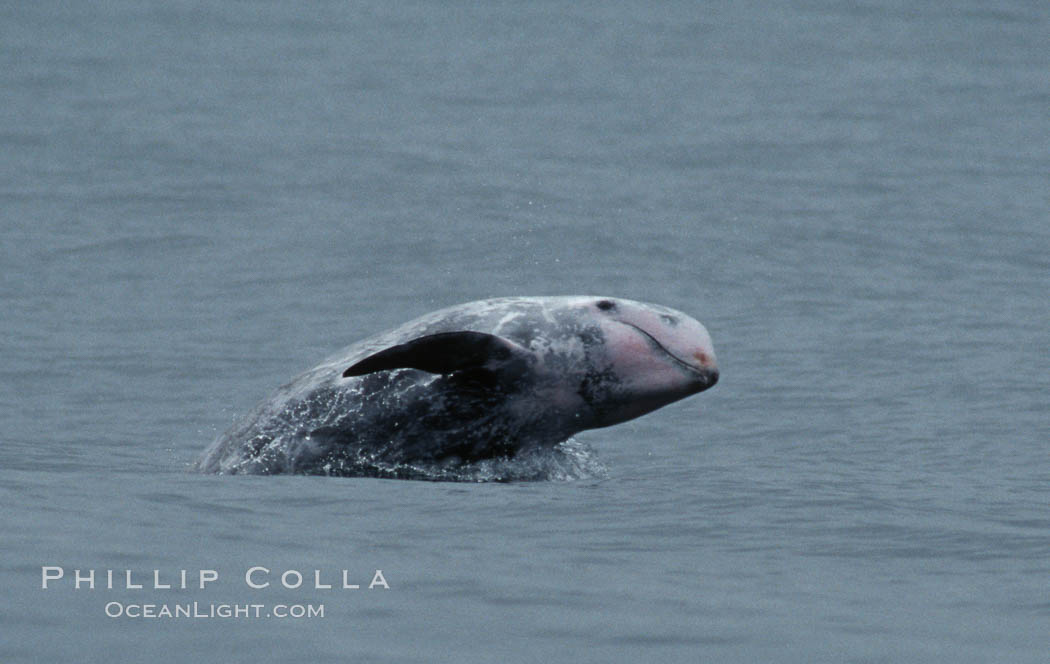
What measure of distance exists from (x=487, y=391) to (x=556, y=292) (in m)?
15.2

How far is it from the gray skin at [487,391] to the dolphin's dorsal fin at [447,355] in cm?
2

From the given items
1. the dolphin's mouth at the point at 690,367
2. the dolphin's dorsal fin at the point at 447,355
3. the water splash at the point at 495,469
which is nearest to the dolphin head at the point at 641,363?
the dolphin's mouth at the point at 690,367

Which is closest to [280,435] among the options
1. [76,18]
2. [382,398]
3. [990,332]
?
[382,398]

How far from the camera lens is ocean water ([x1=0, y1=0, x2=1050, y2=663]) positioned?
9.26 metres

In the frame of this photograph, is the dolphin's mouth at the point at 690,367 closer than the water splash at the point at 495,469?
No

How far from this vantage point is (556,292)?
97.3ft

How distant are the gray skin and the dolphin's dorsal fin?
2 centimetres

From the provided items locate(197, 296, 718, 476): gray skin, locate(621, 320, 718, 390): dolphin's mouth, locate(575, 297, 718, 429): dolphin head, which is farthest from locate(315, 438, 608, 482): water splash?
locate(621, 320, 718, 390): dolphin's mouth

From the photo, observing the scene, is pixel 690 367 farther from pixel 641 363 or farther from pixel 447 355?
pixel 447 355

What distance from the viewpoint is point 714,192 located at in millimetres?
39188

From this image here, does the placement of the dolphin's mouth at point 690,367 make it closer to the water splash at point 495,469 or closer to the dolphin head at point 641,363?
the dolphin head at point 641,363

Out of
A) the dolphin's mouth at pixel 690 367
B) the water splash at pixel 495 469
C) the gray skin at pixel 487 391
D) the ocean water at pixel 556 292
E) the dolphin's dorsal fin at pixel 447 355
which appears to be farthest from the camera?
the dolphin's mouth at pixel 690 367

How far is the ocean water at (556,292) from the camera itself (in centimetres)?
926

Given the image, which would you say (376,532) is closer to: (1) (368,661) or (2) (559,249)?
(1) (368,661)
